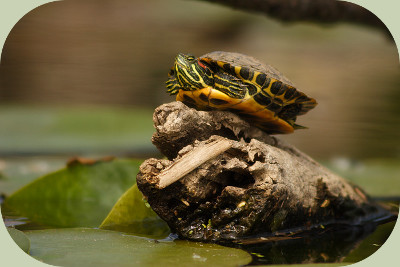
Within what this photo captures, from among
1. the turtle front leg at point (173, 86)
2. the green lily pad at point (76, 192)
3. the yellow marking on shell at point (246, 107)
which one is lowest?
the green lily pad at point (76, 192)

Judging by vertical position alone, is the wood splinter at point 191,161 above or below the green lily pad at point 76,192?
above

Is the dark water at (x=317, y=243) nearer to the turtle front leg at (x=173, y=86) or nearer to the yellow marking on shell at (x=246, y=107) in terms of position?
the yellow marking on shell at (x=246, y=107)

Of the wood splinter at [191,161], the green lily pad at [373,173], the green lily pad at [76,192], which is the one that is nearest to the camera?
the wood splinter at [191,161]

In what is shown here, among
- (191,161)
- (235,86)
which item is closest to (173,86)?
(235,86)

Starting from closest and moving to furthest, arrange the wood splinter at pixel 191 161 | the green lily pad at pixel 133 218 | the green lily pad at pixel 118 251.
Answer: the green lily pad at pixel 118 251 < the wood splinter at pixel 191 161 < the green lily pad at pixel 133 218

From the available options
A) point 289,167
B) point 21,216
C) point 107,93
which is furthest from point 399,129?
point 21,216

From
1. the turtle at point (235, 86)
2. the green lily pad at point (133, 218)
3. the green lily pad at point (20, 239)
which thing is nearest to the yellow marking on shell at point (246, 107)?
the turtle at point (235, 86)
